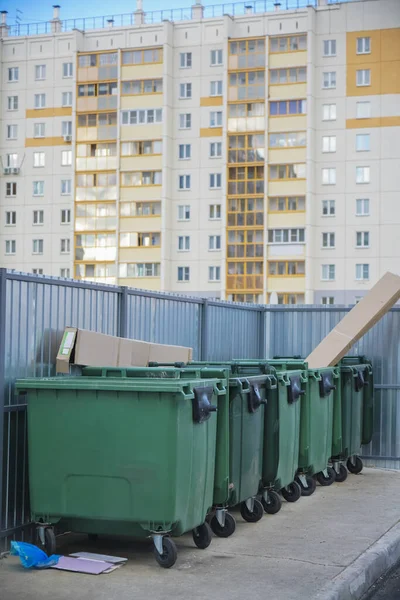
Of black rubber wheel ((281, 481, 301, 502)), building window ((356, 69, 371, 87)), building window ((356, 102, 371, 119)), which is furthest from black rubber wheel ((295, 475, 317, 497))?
building window ((356, 69, 371, 87))

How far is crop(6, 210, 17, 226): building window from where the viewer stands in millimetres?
70000

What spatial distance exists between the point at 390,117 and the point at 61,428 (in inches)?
2249

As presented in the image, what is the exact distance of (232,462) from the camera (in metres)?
8.20

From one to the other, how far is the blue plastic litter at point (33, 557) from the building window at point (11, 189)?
211 ft

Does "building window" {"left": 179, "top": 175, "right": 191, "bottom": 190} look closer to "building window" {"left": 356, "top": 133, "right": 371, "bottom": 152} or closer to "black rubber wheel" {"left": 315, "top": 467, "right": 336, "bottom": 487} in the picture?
"building window" {"left": 356, "top": 133, "right": 371, "bottom": 152}

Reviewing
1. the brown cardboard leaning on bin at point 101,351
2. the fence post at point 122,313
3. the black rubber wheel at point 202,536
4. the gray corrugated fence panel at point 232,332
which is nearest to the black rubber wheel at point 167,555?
the black rubber wheel at point 202,536

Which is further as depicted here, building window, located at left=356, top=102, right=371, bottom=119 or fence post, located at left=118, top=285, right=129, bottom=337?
building window, located at left=356, top=102, right=371, bottom=119

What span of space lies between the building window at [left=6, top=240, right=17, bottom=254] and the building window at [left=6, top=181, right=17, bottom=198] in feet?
10.9

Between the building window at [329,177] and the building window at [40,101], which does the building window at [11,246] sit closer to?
the building window at [40,101]

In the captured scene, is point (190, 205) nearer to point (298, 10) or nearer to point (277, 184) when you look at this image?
point (277, 184)

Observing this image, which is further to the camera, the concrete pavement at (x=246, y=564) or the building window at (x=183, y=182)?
the building window at (x=183, y=182)

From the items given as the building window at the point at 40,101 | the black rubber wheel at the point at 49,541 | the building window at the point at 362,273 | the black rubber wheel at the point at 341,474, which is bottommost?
the black rubber wheel at the point at 341,474

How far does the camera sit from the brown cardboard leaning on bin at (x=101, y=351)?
27.0 feet

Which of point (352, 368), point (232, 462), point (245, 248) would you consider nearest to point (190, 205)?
point (245, 248)
